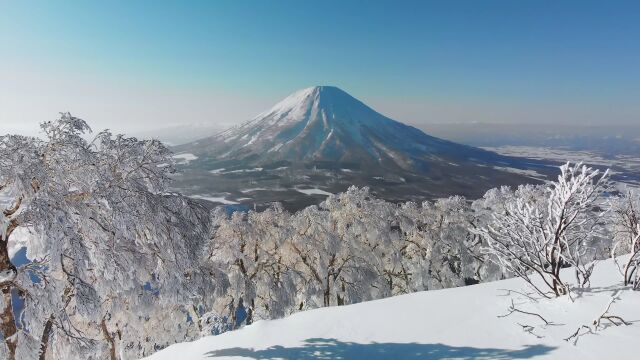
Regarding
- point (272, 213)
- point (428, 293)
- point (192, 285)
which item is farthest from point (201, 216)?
point (272, 213)

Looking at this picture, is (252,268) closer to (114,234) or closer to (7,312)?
(114,234)

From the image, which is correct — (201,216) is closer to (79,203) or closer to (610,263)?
(79,203)

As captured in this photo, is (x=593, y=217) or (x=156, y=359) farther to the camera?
(x=156, y=359)

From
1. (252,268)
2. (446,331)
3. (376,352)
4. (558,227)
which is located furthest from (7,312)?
(252,268)

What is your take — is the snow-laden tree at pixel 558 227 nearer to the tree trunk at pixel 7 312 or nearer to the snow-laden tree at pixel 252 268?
the tree trunk at pixel 7 312

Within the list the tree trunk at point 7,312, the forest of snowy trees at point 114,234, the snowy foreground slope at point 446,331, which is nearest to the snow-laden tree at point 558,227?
the forest of snowy trees at point 114,234

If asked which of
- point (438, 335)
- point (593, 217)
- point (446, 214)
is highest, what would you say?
point (593, 217)

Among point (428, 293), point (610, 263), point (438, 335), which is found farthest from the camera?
point (610, 263)
